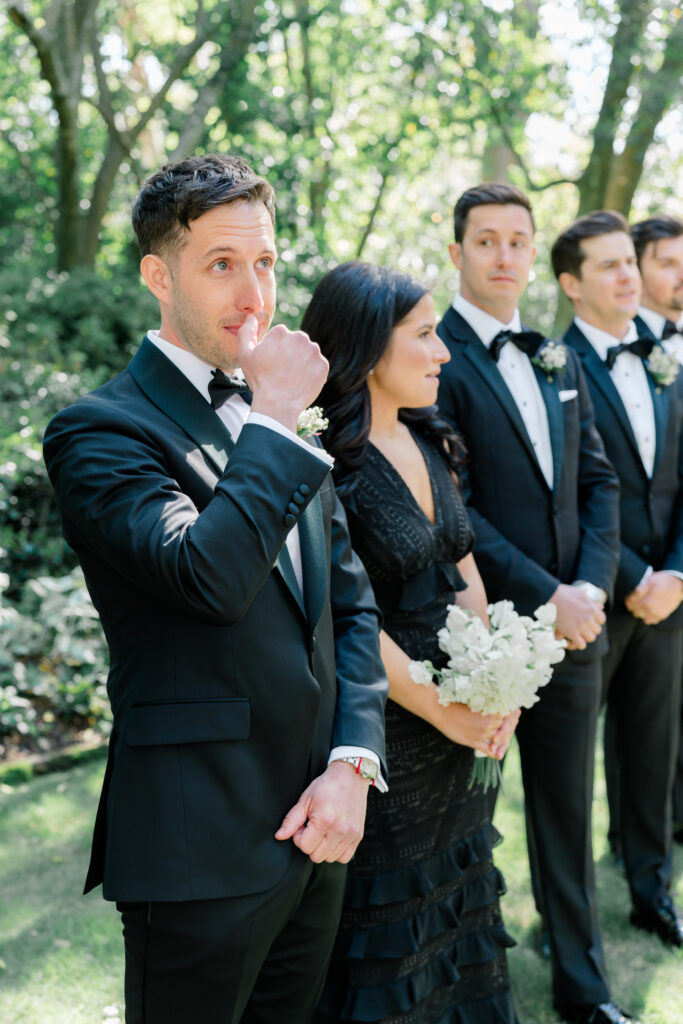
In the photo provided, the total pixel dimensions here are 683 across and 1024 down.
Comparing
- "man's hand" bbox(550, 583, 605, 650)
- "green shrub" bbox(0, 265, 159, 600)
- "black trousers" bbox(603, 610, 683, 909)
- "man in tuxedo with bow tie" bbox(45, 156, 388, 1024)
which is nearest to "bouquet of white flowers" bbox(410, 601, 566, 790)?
"man's hand" bbox(550, 583, 605, 650)

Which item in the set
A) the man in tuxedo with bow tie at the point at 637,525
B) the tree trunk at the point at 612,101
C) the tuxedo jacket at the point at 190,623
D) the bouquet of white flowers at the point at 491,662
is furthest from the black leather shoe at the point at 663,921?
the tree trunk at the point at 612,101

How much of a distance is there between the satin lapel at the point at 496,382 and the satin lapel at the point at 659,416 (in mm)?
866

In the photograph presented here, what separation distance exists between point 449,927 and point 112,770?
1.34 m

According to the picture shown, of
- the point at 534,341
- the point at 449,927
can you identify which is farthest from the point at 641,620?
the point at 449,927

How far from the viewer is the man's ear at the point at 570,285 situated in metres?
4.18

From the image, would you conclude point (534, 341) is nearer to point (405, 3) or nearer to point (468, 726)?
point (468, 726)

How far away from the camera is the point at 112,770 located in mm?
2014

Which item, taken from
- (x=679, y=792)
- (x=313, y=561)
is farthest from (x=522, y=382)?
(x=679, y=792)

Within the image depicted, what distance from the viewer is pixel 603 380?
402 centimetres

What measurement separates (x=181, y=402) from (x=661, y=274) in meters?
3.42

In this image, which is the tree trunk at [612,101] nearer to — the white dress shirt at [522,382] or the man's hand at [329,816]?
the white dress shirt at [522,382]

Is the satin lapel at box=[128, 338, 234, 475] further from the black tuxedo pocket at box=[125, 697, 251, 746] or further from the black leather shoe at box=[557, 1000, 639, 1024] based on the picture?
the black leather shoe at box=[557, 1000, 639, 1024]

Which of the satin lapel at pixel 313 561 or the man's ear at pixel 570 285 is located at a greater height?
the man's ear at pixel 570 285

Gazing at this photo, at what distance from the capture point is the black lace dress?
2713mm
